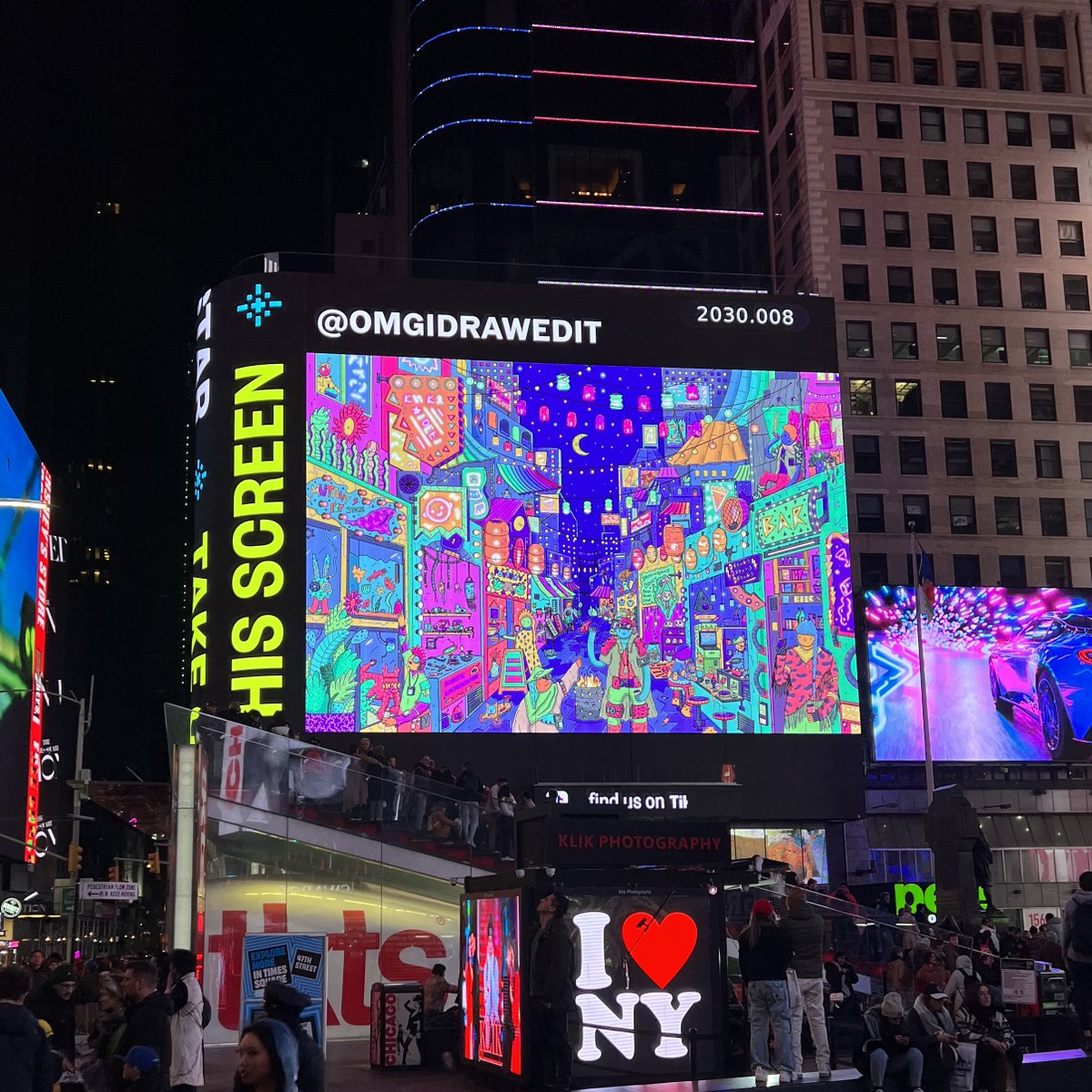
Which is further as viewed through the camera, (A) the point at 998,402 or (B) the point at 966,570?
(A) the point at 998,402

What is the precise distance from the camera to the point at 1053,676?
191 ft

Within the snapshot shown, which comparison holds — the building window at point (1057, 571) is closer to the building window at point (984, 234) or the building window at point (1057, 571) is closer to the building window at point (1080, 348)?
the building window at point (1080, 348)

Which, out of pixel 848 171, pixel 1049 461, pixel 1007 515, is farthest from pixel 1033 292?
pixel 1007 515

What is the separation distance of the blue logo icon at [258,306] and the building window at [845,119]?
37819 mm

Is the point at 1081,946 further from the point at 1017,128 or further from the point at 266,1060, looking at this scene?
the point at 1017,128

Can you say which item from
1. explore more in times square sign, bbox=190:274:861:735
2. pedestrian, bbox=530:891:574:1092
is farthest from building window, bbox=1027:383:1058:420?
pedestrian, bbox=530:891:574:1092

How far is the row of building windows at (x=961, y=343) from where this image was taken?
236 ft

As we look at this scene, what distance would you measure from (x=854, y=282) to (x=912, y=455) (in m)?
8.55

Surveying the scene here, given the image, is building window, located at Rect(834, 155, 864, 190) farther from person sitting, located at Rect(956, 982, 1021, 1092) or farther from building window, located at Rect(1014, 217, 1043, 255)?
person sitting, located at Rect(956, 982, 1021, 1092)

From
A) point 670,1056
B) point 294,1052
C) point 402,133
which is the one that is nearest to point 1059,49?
point 402,133

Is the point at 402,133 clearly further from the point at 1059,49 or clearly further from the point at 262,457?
the point at 262,457

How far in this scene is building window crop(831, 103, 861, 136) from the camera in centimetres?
7456

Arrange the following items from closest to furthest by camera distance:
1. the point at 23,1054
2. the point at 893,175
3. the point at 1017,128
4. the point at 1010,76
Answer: the point at 23,1054 < the point at 893,175 < the point at 1017,128 < the point at 1010,76

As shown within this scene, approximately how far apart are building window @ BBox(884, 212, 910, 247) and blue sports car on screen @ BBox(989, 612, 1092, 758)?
22.3m
